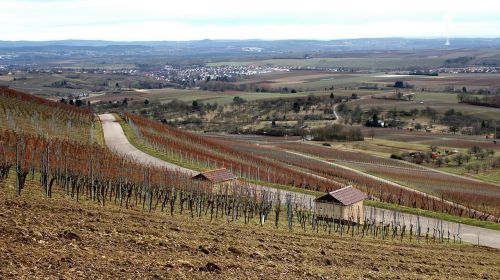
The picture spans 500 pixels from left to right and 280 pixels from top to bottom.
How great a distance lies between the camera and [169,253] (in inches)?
665

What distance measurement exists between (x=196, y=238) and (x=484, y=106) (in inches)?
5934

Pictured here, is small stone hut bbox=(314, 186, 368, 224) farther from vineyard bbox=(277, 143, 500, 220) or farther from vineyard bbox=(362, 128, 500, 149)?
vineyard bbox=(362, 128, 500, 149)

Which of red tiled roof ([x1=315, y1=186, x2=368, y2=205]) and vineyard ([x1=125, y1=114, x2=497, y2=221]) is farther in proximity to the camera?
vineyard ([x1=125, y1=114, x2=497, y2=221])

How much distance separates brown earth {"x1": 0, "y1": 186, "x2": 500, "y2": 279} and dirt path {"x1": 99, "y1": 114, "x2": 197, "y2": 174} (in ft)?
88.6

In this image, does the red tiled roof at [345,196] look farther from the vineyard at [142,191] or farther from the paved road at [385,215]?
the vineyard at [142,191]

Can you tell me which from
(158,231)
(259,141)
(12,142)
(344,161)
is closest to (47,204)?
(158,231)

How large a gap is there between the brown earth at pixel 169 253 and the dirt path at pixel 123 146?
2701cm

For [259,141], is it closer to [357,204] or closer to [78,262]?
[357,204]

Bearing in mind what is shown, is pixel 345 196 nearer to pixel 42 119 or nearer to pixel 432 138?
pixel 42 119

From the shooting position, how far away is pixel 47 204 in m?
20.8

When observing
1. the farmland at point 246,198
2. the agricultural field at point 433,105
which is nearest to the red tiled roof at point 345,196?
the farmland at point 246,198

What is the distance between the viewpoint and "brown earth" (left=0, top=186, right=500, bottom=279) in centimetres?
1453

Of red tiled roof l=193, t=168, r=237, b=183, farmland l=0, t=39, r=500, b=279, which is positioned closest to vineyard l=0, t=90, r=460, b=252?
farmland l=0, t=39, r=500, b=279

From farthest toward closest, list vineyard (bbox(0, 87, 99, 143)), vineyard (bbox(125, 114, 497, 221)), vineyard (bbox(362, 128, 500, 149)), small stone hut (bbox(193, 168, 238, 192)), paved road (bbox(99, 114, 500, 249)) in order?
1. vineyard (bbox(362, 128, 500, 149))
2. vineyard (bbox(0, 87, 99, 143))
3. vineyard (bbox(125, 114, 497, 221))
4. small stone hut (bbox(193, 168, 238, 192))
5. paved road (bbox(99, 114, 500, 249))
